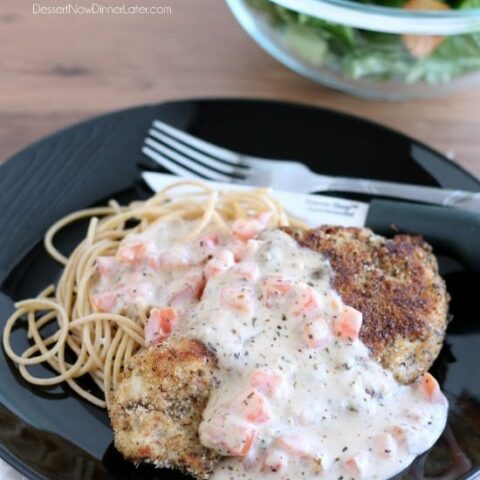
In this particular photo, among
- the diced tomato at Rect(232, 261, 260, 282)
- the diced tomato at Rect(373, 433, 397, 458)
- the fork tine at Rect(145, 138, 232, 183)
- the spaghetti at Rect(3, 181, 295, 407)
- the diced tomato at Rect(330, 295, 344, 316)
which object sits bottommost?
the spaghetti at Rect(3, 181, 295, 407)

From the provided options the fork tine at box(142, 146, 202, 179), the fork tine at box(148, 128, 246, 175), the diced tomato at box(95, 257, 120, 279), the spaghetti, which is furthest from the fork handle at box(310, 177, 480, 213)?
the diced tomato at box(95, 257, 120, 279)

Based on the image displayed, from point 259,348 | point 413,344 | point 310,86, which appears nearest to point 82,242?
point 259,348

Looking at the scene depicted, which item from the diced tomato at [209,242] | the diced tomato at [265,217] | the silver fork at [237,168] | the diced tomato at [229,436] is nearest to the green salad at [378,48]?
the silver fork at [237,168]

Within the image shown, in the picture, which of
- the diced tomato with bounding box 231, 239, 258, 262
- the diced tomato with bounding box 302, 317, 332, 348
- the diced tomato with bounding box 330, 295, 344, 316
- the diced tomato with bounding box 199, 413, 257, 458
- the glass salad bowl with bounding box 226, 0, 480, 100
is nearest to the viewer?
the diced tomato with bounding box 199, 413, 257, 458

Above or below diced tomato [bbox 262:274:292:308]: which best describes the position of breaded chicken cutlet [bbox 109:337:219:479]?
below

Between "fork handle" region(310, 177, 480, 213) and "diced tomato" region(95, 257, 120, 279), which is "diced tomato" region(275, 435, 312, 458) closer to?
"diced tomato" region(95, 257, 120, 279)

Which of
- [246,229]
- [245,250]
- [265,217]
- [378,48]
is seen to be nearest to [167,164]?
[265,217]
